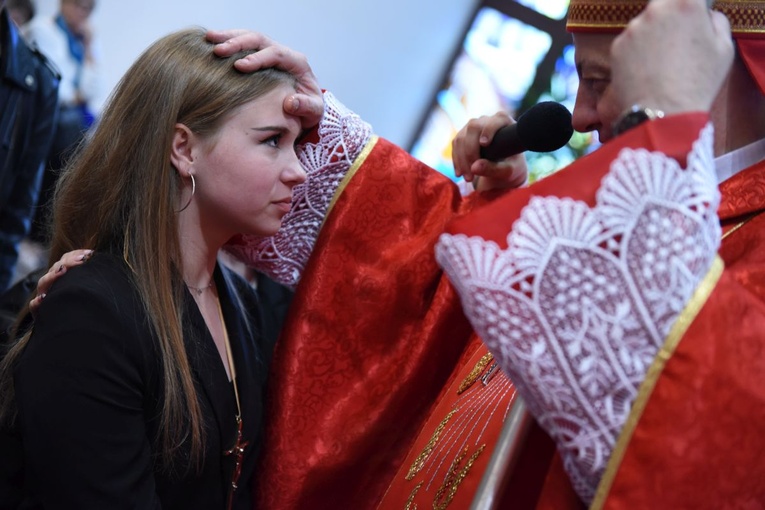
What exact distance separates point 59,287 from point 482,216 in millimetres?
889

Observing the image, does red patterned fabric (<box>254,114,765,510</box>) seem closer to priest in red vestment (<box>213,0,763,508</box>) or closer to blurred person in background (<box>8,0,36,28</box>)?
priest in red vestment (<box>213,0,763,508</box>)

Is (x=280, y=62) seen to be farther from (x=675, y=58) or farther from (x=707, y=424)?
(x=707, y=424)

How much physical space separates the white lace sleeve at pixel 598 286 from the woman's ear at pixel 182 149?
98cm

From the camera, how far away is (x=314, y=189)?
77.0 inches

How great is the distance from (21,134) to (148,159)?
1.81 meters

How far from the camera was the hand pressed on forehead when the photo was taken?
1.87 meters

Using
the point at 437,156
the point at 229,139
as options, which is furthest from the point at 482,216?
the point at 437,156

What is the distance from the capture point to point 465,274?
106cm

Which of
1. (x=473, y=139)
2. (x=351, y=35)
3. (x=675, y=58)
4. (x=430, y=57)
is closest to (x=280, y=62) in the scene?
(x=473, y=139)

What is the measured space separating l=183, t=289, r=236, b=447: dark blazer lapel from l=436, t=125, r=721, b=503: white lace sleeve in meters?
0.85

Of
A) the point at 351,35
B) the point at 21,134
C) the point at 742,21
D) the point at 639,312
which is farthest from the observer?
the point at 351,35

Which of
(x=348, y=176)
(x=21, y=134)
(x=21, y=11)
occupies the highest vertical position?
(x=348, y=176)

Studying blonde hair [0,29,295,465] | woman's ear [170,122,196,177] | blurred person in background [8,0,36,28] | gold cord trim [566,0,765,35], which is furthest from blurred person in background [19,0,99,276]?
gold cord trim [566,0,765,35]

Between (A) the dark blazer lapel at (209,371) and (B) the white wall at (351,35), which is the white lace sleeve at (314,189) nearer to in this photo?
(A) the dark blazer lapel at (209,371)
